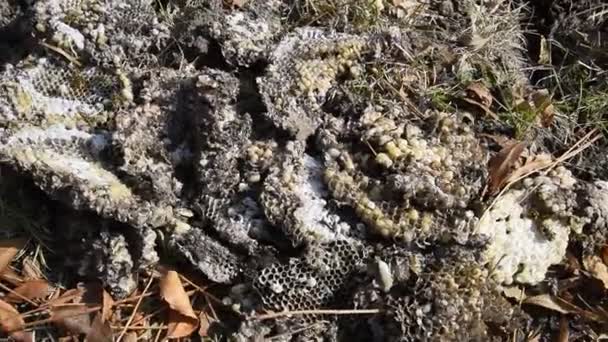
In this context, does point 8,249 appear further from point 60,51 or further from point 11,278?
point 60,51

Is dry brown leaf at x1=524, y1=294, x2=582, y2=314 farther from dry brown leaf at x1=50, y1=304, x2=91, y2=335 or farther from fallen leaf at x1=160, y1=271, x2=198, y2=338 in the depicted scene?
dry brown leaf at x1=50, y1=304, x2=91, y2=335

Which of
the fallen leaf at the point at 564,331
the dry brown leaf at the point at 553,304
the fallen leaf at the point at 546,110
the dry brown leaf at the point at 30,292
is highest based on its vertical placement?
the fallen leaf at the point at 546,110

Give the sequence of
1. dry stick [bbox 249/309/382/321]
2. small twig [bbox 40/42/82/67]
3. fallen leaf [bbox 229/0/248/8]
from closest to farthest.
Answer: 1. dry stick [bbox 249/309/382/321]
2. small twig [bbox 40/42/82/67]
3. fallen leaf [bbox 229/0/248/8]

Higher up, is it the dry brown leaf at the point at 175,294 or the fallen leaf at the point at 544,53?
the fallen leaf at the point at 544,53

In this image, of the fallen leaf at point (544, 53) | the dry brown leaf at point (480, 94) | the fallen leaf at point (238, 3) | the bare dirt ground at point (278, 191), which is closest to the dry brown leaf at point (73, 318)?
the bare dirt ground at point (278, 191)

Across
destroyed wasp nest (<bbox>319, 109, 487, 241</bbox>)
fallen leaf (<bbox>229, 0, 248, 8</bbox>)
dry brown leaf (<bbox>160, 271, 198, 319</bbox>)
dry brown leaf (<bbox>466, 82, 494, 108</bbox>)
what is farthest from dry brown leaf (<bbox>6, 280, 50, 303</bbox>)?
dry brown leaf (<bbox>466, 82, 494, 108</bbox>)

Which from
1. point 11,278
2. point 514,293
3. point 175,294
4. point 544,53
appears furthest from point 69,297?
point 544,53

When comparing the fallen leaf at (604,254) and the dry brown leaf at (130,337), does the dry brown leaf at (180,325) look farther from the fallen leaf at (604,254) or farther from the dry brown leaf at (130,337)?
the fallen leaf at (604,254)
